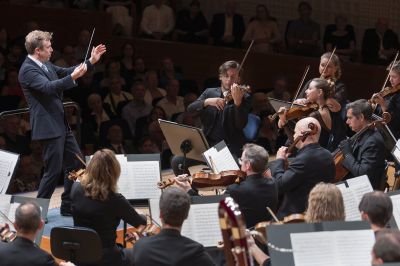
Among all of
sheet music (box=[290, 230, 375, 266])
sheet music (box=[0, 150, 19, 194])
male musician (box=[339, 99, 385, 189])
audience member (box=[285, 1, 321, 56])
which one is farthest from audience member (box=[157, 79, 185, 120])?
sheet music (box=[290, 230, 375, 266])

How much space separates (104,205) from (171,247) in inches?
39.4

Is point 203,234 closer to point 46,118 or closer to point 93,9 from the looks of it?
point 46,118

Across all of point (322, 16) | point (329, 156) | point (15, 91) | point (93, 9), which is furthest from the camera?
point (322, 16)

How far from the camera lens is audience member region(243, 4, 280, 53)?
1367 cm

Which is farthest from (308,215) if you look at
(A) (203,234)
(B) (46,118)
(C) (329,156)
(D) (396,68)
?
(D) (396,68)

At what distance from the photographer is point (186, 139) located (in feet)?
28.1

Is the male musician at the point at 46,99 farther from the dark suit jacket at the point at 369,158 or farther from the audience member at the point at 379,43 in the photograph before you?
the audience member at the point at 379,43

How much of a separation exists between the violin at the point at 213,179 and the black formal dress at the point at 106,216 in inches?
31.8

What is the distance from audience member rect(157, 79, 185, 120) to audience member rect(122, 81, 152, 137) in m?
0.34

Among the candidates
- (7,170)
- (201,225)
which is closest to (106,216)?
(201,225)

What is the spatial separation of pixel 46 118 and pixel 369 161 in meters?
2.75

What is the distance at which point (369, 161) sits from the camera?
7969 millimetres

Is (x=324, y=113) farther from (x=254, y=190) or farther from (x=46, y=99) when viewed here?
(x=46, y=99)

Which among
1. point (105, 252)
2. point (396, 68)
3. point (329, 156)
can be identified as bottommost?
point (105, 252)
